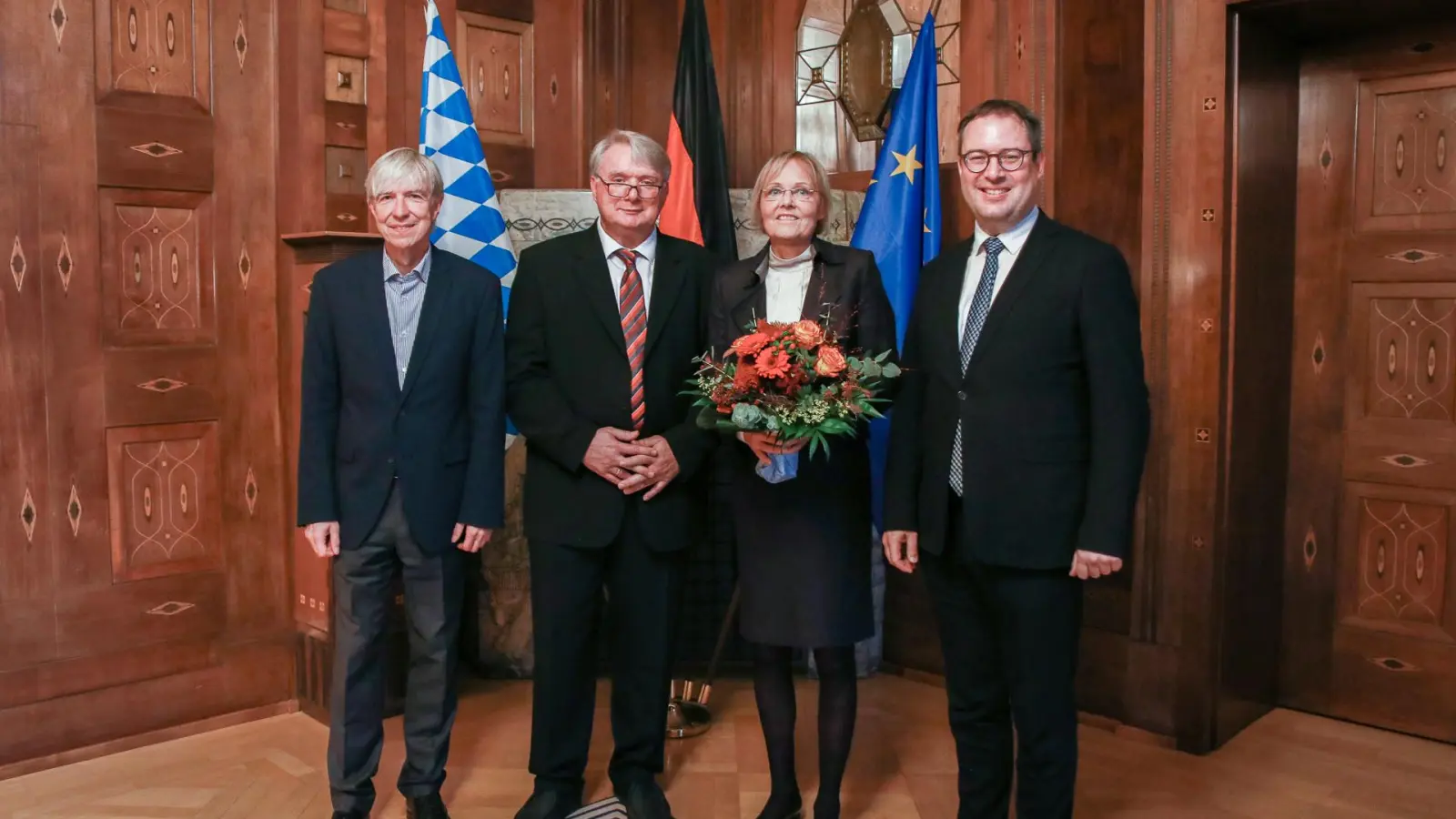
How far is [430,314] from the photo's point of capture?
2.72 m

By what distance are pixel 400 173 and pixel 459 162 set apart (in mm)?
1115

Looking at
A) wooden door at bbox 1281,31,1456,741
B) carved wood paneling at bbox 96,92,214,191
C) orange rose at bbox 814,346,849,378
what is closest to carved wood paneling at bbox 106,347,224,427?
carved wood paneling at bbox 96,92,214,191

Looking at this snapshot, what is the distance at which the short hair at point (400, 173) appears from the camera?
8.62 ft

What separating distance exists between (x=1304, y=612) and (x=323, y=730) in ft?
10.0

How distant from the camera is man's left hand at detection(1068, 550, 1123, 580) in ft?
7.37

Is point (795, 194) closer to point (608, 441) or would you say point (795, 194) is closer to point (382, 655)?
point (608, 441)

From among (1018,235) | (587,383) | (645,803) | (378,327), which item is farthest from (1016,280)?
(645,803)

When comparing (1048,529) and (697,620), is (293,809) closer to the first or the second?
(697,620)

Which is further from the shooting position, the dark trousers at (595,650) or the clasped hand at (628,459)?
the dark trousers at (595,650)

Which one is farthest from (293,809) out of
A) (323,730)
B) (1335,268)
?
(1335,268)

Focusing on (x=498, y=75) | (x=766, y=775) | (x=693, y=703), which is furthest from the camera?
(x=498, y=75)

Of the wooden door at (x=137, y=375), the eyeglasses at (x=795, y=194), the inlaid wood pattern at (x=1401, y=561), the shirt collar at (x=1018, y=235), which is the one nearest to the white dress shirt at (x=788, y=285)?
the eyeglasses at (x=795, y=194)

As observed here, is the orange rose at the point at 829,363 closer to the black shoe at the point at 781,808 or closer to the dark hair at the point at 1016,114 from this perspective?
the dark hair at the point at 1016,114

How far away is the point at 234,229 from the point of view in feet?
11.9
